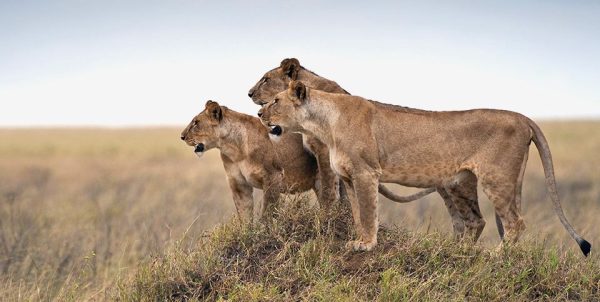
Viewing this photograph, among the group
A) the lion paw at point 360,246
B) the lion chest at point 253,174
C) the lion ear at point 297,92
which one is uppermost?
the lion ear at point 297,92

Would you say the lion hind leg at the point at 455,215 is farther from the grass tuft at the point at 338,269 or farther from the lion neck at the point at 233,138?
the lion neck at the point at 233,138

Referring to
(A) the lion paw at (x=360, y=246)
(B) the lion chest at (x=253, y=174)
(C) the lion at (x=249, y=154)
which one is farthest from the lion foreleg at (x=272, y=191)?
(A) the lion paw at (x=360, y=246)

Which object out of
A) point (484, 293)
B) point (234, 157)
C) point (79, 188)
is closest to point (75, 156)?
point (79, 188)

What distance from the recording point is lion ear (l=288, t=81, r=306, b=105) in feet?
28.4

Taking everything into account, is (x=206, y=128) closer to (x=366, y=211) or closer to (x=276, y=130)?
(x=276, y=130)

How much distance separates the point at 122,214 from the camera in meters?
19.8

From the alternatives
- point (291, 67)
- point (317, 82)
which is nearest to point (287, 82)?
point (291, 67)

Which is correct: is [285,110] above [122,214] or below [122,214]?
above

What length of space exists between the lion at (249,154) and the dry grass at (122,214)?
2.33 feet

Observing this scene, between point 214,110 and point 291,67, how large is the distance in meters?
1.06

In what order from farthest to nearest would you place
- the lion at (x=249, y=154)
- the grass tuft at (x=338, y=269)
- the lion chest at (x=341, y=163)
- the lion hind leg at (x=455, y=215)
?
the lion at (x=249, y=154), the lion hind leg at (x=455, y=215), the lion chest at (x=341, y=163), the grass tuft at (x=338, y=269)

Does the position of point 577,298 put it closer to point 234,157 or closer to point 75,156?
point 234,157

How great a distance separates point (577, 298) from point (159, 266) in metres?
4.24

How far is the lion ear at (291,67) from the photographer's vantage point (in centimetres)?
998
